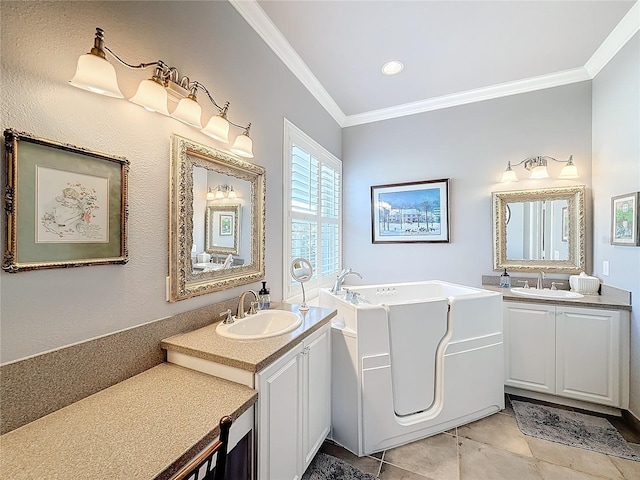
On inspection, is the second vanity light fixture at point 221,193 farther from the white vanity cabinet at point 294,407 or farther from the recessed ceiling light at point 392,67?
the recessed ceiling light at point 392,67

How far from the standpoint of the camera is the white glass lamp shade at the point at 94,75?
914 mm

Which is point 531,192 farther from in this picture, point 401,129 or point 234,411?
point 234,411

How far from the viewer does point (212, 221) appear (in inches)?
62.9

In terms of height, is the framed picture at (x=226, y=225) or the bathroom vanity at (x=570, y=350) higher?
the framed picture at (x=226, y=225)

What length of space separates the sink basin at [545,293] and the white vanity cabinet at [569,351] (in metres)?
0.13

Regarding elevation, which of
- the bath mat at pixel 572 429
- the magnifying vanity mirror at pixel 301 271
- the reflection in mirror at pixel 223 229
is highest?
the reflection in mirror at pixel 223 229

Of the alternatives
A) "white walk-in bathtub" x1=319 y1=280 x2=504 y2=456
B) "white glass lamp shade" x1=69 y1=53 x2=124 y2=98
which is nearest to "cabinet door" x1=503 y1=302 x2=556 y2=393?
"white walk-in bathtub" x1=319 y1=280 x2=504 y2=456

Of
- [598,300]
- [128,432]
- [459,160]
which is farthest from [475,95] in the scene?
[128,432]

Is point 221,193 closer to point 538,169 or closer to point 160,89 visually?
point 160,89

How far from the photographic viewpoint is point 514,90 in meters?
2.73

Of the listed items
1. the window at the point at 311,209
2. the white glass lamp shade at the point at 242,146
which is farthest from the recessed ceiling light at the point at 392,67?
the white glass lamp shade at the point at 242,146

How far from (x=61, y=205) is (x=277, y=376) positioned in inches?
42.7

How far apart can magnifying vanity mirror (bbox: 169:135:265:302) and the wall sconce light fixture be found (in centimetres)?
246

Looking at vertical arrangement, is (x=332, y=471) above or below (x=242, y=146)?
below
